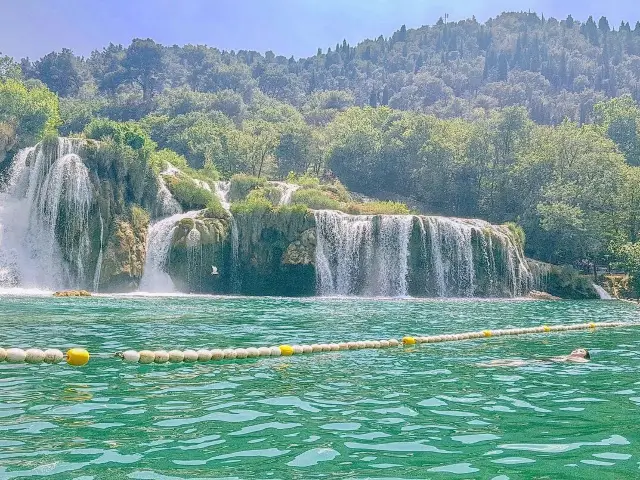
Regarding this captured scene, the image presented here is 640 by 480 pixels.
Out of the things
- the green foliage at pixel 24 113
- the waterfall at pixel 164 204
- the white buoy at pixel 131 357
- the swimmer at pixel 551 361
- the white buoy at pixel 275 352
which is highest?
the green foliage at pixel 24 113

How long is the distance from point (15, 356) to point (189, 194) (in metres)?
35.2

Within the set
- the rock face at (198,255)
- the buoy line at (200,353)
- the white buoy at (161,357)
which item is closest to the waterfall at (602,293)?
the rock face at (198,255)

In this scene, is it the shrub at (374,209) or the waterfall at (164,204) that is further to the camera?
the shrub at (374,209)

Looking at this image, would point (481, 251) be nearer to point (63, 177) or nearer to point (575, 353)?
point (63, 177)

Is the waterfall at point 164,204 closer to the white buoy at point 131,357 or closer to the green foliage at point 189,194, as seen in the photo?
the green foliage at point 189,194

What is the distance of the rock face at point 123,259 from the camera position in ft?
128

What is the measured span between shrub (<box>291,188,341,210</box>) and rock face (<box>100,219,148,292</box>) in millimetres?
12005

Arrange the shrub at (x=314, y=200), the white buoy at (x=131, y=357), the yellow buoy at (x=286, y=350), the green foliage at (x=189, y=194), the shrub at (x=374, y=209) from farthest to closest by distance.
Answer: the shrub at (x=314, y=200)
the shrub at (x=374, y=209)
the green foliage at (x=189, y=194)
the yellow buoy at (x=286, y=350)
the white buoy at (x=131, y=357)

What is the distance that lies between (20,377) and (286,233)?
3266 cm

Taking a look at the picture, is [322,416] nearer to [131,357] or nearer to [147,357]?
[147,357]

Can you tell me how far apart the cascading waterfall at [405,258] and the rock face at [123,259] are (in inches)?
406

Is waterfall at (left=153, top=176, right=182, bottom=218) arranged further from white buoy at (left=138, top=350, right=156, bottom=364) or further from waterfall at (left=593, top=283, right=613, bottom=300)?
white buoy at (left=138, top=350, right=156, bottom=364)

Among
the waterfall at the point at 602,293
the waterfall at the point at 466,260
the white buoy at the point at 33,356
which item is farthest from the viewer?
the waterfall at the point at 602,293

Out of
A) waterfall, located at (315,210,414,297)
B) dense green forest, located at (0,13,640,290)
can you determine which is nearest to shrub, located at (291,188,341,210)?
dense green forest, located at (0,13,640,290)
